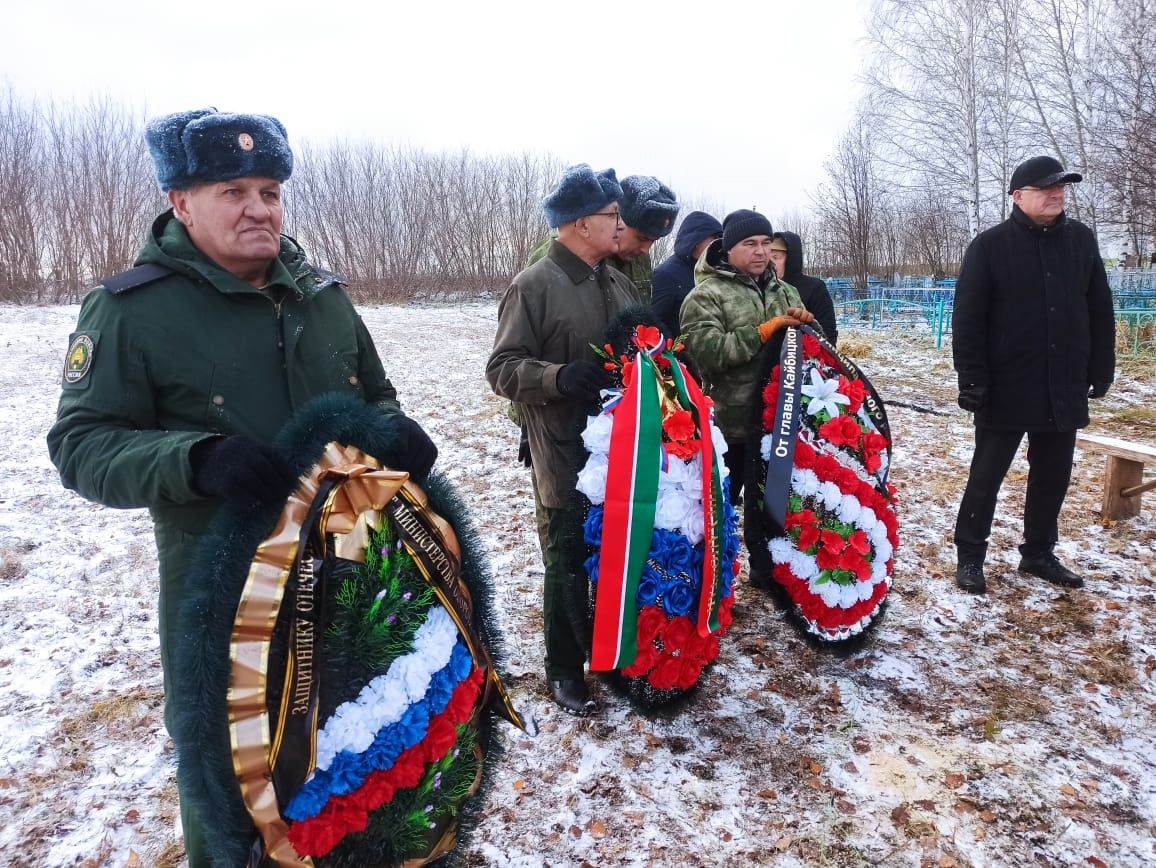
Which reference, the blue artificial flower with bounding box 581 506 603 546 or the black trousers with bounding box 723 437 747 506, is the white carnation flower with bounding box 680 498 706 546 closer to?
the blue artificial flower with bounding box 581 506 603 546

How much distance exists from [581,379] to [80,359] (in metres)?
1.49

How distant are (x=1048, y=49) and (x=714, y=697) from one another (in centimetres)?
2148

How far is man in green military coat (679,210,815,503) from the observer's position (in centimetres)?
340

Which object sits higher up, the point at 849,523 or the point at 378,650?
the point at 378,650

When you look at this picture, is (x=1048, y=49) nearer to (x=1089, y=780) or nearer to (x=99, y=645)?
(x=1089, y=780)

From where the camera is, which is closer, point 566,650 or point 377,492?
point 377,492

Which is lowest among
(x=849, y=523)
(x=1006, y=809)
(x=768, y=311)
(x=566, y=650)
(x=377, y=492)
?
(x=1006, y=809)

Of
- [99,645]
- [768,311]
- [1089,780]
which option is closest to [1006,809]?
[1089,780]

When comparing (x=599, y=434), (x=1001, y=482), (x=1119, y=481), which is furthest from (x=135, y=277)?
(x=1119, y=481)

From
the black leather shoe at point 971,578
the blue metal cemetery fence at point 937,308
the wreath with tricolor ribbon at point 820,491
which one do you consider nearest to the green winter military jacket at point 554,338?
the wreath with tricolor ribbon at point 820,491

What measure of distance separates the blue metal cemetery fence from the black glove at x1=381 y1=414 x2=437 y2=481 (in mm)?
7802

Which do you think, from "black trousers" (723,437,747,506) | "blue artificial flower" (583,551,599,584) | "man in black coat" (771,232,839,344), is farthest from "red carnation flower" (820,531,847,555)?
"man in black coat" (771,232,839,344)

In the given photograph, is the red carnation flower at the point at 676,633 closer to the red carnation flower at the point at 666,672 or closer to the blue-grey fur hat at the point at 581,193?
the red carnation flower at the point at 666,672

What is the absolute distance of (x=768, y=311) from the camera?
11.9 feet
